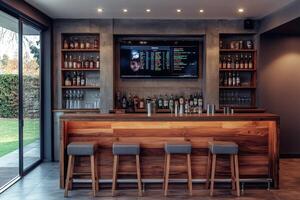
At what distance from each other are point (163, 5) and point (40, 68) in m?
2.89

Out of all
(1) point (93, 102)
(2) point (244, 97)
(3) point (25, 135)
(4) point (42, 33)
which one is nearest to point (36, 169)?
(3) point (25, 135)

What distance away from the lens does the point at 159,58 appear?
340 inches

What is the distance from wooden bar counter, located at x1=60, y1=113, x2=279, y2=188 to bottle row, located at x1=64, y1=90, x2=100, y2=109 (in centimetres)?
257

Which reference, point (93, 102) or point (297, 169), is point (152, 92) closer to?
point (93, 102)

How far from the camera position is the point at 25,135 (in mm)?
7117

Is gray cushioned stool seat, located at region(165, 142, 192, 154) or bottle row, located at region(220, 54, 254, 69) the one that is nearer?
gray cushioned stool seat, located at region(165, 142, 192, 154)

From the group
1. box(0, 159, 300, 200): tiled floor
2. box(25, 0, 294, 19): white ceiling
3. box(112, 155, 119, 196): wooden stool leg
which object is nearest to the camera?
box(0, 159, 300, 200): tiled floor

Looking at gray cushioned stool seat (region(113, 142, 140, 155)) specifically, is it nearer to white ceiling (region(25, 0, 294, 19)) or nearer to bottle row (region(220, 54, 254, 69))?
white ceiling (region(25, 0, 294, 19))

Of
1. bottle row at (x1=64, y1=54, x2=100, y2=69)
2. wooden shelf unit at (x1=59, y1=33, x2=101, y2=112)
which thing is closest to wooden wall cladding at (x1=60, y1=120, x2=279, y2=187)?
wooden shelf unit at (x1=59, y1=33, x2=101, y2=112)

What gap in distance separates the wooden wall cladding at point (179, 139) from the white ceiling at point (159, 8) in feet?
6.86

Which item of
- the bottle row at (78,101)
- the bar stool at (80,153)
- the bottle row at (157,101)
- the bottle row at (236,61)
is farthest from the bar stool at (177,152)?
the bottle row at (236,61)

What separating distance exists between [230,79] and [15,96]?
4.54m

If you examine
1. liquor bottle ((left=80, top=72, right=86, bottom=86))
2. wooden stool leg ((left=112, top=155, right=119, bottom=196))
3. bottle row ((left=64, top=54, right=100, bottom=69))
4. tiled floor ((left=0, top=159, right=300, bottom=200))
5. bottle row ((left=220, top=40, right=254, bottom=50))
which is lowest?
tiled floor ((left=0, top=159, right=300, bottom=200))

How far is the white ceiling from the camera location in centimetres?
674
